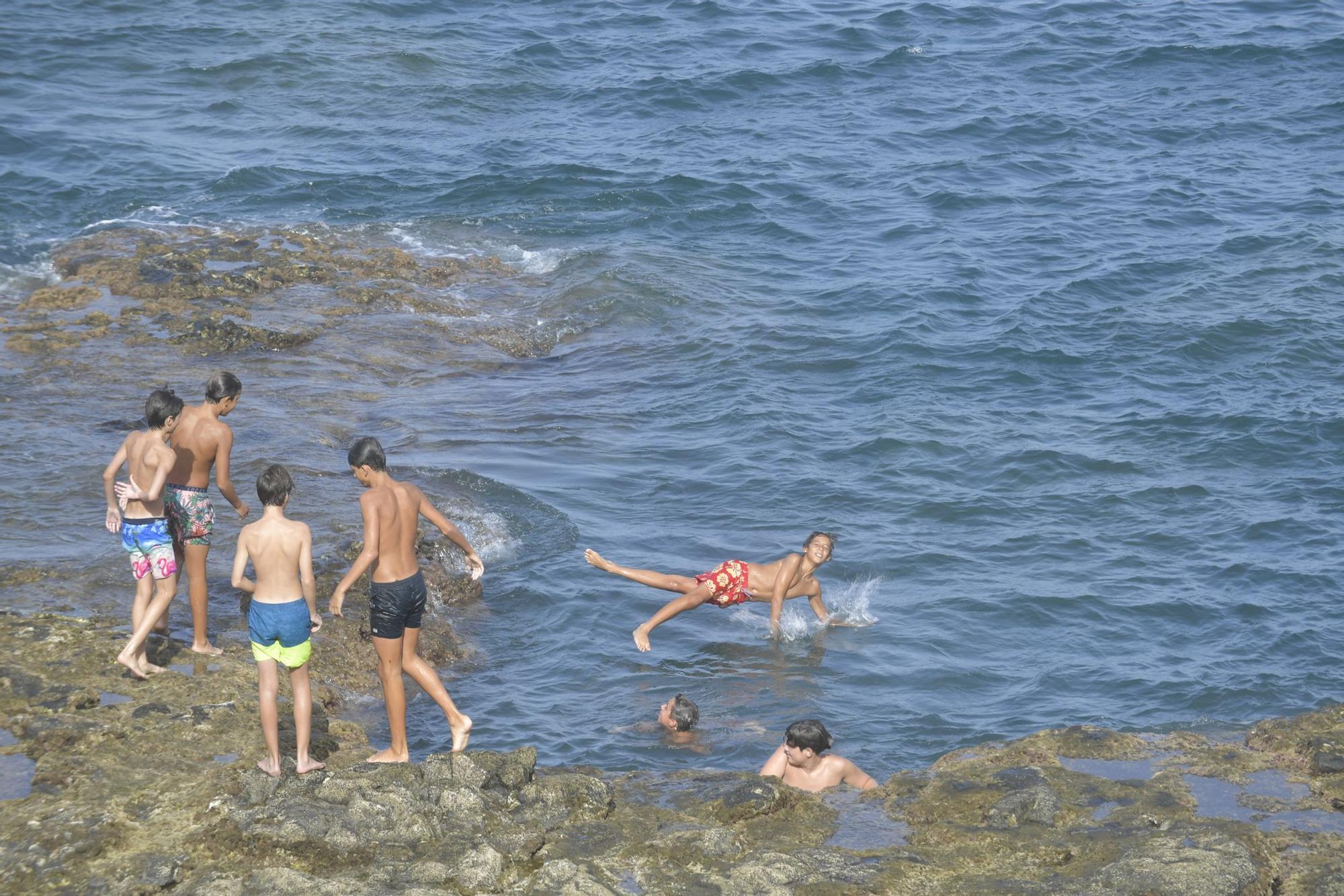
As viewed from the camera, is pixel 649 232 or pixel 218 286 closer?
pixel 218 286

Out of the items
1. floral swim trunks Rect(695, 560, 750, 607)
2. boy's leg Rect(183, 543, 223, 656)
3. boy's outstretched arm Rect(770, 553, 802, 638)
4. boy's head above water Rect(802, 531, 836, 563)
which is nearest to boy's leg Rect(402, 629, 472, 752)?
boy's leg Rect(183, 543, 223, 656)

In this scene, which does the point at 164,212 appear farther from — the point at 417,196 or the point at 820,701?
the point at 820,701

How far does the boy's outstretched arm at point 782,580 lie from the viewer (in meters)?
12.2

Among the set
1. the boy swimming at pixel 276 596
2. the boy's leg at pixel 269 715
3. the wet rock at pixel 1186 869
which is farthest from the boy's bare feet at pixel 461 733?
the wet rock at pixel 1186 869

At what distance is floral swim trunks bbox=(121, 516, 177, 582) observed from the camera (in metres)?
8.45

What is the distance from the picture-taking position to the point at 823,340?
18.7 meters

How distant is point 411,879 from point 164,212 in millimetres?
18075

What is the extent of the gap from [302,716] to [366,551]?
1050mm

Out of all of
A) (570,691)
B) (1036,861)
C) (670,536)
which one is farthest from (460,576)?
(1036,861)

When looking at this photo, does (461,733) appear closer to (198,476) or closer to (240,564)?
(240,564)

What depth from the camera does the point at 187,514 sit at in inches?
344

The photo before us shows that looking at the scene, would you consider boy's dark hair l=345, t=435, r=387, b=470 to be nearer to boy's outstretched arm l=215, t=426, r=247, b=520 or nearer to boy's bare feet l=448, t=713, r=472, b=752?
boy's outstretched arm l=215, t=426, r=247, b=520

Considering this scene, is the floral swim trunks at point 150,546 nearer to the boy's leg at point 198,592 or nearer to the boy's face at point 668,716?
the boy's leg at point 198,592

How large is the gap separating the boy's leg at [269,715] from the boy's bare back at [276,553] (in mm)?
412
